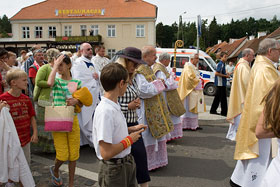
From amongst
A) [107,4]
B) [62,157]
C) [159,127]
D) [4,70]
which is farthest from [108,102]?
[107,4]

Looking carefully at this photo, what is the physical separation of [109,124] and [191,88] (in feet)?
17.2

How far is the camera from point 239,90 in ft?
15.6

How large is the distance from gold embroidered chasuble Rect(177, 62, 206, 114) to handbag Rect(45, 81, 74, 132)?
4.19 metres

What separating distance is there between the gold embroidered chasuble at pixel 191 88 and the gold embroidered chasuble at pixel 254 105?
11.5 feet

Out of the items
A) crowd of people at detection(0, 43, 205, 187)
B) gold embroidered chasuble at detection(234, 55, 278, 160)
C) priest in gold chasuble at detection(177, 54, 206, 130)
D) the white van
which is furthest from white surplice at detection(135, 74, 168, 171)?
the white van

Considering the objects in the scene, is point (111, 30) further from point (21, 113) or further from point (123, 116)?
point (123, 116)

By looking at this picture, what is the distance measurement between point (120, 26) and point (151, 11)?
517 cm

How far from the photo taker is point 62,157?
11.2ft

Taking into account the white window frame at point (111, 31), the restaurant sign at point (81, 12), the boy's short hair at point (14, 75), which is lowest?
the boy's short hair at point (14, 75)

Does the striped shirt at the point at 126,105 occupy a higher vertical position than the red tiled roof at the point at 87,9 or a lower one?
lower

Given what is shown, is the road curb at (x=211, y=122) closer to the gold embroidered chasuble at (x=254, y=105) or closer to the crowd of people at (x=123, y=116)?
the crowd of people at (x=123, y=116)

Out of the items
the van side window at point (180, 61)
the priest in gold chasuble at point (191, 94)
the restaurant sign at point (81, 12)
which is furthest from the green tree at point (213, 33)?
the priest in gold chasuble at point (191, 94)

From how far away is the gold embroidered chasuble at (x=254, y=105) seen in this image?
3158mm

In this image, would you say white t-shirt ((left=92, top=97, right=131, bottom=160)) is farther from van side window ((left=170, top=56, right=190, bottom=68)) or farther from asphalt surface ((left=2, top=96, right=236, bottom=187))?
van side window ((left=170, top=56, right=190, bottom=68))
